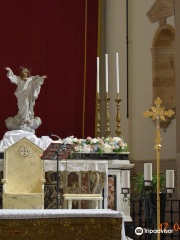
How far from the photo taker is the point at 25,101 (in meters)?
8.82

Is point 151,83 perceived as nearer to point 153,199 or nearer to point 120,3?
point 120,3

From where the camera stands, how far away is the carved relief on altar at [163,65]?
33.8ft

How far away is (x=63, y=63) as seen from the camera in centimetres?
1132

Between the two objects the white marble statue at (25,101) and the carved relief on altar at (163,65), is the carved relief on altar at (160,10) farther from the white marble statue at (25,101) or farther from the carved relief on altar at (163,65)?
the white marble statue at (25,101)

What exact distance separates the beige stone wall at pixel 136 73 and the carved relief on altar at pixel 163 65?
0.49 feet

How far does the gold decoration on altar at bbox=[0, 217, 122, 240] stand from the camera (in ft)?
15.9

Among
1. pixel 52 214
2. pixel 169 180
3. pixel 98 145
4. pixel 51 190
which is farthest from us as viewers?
pixel 98 145

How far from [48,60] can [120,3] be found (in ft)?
7.08

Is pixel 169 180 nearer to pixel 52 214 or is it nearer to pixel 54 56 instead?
pixel 52 214

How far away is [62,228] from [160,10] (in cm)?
650

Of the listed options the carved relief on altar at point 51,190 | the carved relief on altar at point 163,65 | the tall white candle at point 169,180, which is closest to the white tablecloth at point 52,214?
the tall white candle at point 169,180

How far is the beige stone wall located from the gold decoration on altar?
5043 mm

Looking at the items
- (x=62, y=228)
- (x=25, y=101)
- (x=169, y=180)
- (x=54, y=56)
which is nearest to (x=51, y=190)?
(x=25, y=101)

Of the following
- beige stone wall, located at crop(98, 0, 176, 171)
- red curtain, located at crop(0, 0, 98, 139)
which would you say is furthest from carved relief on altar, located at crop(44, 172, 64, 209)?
red curtain, located at crop(0, 0, 98, 139)
